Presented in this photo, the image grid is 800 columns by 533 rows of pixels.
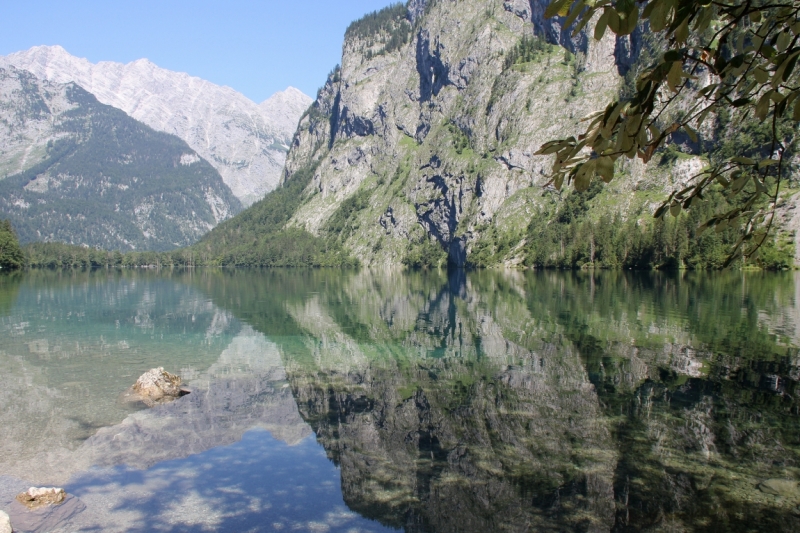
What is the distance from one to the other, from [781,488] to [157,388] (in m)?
21.3

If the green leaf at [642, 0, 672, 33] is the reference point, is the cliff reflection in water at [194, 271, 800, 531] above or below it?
below

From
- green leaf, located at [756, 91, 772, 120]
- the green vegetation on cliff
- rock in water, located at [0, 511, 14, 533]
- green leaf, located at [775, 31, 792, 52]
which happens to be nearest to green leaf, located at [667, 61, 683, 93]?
green leaf, located at [756, 91, 772, 120]

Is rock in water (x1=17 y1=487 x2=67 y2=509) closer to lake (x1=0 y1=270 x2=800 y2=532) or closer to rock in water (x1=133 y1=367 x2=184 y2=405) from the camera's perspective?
lake (x1=0 y1=270 x2=800 y2=532)

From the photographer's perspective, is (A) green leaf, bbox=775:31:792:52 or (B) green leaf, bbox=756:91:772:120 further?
(A) green leaf, bbox=775:31:792:52

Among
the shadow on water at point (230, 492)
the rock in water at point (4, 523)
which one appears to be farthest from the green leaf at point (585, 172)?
the rock in water at point (4, 523)

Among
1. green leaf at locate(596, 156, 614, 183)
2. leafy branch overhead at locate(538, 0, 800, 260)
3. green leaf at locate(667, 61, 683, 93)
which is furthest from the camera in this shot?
green leaf at locate(596, 156, 614, 183)

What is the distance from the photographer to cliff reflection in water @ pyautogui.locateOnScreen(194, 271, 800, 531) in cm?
1191

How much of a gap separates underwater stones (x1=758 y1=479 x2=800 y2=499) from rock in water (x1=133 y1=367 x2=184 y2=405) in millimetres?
20209

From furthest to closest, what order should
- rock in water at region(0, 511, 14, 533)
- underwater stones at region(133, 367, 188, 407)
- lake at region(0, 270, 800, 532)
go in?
underwater stones at region(133, 367, 188, 407), lake at region(0, 270, 800, 532), rock in water at region(0, 511, 14, 533)

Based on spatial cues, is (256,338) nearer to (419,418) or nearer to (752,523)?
(419,418)

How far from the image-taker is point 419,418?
1862 cm

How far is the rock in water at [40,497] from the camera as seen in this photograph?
41.3 ft

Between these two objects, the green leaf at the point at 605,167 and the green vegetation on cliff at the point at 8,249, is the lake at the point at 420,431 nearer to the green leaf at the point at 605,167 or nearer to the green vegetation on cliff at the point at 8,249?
the green leaf at the point at 605,167

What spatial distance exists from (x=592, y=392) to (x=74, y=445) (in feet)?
60.1
